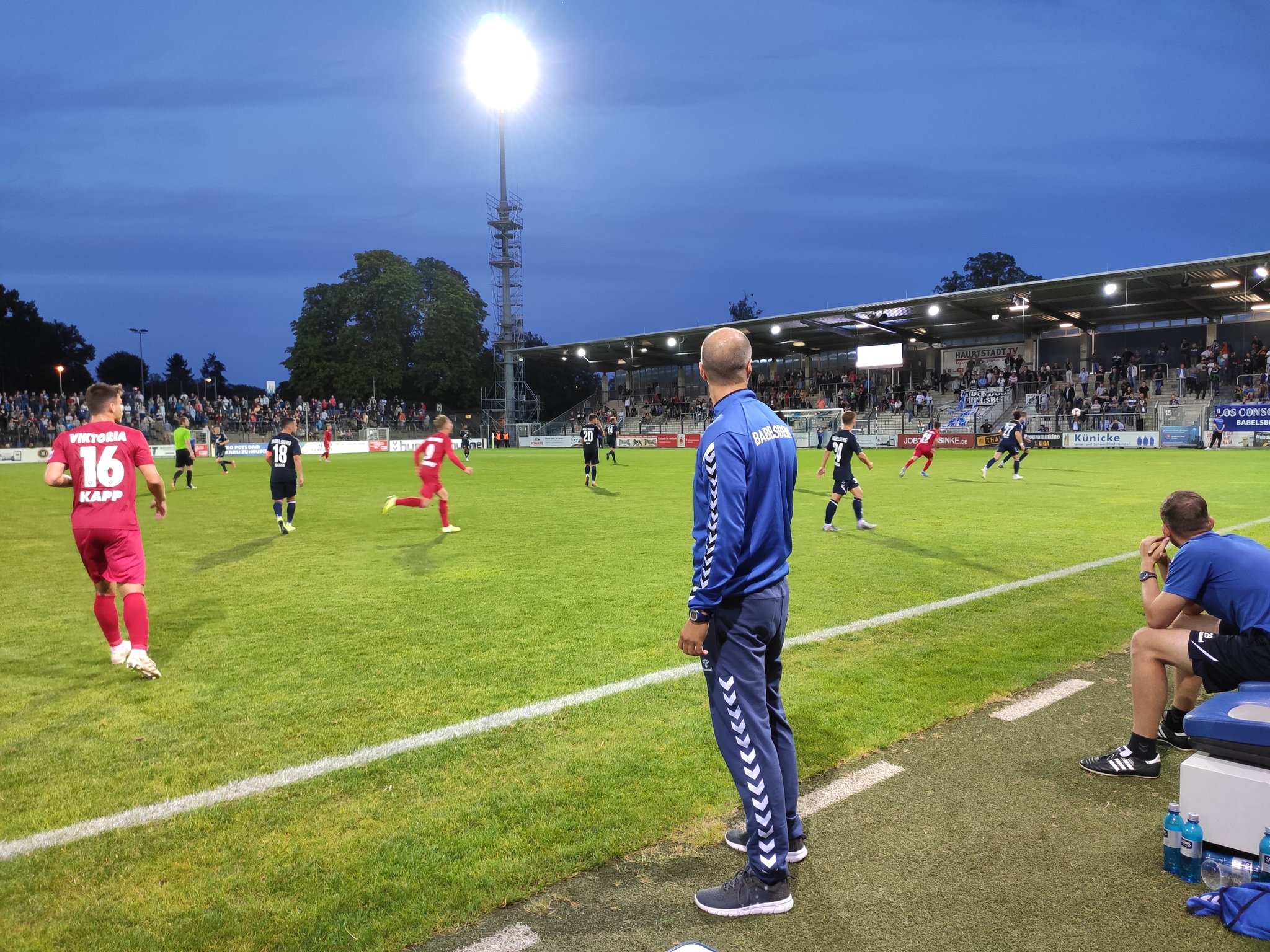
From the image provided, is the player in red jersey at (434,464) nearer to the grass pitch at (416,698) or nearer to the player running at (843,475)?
the grass pitch at (416,698)

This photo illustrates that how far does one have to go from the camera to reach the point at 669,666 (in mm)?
6008

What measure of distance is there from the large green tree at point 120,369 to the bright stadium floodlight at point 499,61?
224 feet

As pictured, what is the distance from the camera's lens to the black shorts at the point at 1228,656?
384 cm

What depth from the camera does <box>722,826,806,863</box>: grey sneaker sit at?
11.3ft

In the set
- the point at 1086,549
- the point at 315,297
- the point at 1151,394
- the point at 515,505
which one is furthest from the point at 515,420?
the point at 1086,549

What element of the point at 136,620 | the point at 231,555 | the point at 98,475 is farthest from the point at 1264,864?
the point at 231,555

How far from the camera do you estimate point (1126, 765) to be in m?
4.23

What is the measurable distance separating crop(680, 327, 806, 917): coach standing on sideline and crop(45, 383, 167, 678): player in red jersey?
4756 mm

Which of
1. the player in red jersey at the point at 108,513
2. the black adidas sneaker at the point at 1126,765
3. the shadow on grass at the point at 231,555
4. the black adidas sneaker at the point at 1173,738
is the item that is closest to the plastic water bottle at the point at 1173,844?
→ the black adidas sneaker at the point at 1126,765

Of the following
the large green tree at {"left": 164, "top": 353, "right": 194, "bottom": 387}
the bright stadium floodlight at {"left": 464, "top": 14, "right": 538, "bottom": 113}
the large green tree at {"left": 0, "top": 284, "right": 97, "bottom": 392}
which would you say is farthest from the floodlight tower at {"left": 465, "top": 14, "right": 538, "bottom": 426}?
the large green tree at {"left": 164, "top": 353, "right": 194, "bottom": 387}

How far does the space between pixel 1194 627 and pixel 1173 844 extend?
1.52m

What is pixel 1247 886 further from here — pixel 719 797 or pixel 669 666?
pixel 669 666

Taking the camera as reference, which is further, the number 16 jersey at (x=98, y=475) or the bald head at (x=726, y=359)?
the number 16 jersey at (x=98, y=475)

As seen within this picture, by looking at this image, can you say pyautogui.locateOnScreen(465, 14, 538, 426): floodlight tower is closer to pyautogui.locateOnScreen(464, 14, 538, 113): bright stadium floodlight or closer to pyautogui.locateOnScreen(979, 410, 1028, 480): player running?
pyautogui.locateOnScreen(464, 14, 538, 113): bright stadium floodlight
